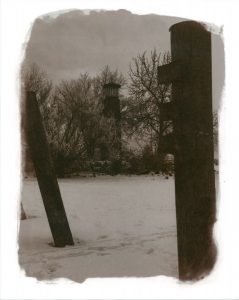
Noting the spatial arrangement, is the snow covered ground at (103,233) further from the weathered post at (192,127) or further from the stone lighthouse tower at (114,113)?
the weathered post at (192,127)

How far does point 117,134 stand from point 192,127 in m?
0.79

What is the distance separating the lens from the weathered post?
1683 mm

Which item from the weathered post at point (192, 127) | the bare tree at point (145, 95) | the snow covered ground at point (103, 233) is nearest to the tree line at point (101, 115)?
the bare tree at point (145, 95)

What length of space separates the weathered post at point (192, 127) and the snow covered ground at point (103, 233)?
1.50 feet

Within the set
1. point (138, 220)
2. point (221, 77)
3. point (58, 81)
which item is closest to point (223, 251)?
point (221, 77)

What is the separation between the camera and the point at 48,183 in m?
2.60

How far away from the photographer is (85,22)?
214 cm

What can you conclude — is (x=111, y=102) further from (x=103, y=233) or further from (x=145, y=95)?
(x=103, y=233)

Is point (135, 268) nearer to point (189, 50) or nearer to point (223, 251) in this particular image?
point (223, 251)

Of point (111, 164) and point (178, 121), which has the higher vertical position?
point (178, 121)

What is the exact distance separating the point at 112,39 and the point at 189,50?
72 centimetres

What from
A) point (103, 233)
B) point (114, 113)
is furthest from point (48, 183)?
point (114, 113)

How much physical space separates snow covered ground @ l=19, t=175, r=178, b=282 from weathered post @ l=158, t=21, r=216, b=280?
457mm

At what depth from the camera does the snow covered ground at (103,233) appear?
2.12 metres
